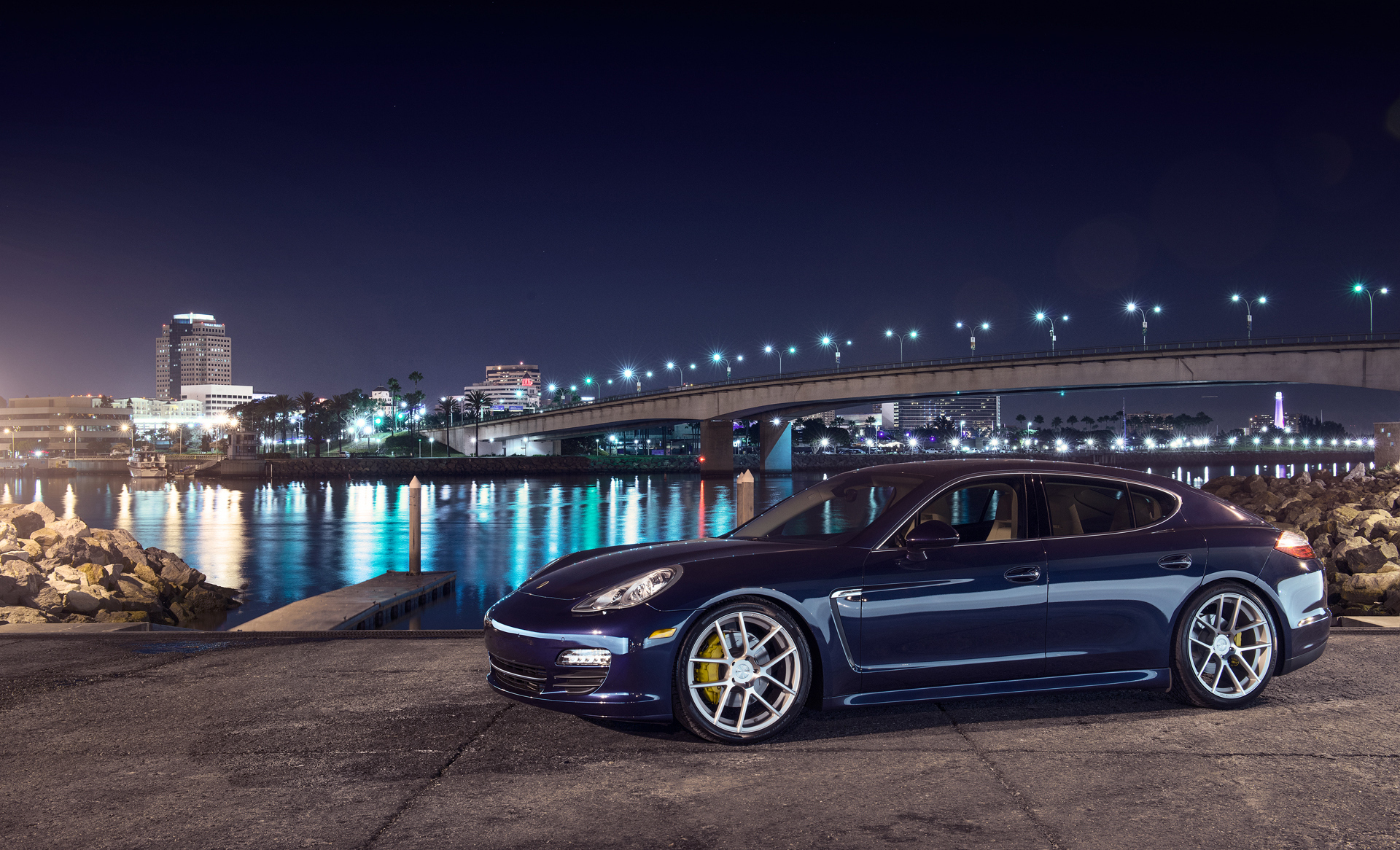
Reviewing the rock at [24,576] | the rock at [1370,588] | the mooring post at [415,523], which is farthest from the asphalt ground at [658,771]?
the rock at [1370,588]

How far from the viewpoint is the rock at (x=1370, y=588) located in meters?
13.4

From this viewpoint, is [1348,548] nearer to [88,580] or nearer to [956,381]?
[88,580]

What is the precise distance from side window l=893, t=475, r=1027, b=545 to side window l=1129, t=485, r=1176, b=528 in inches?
27.8

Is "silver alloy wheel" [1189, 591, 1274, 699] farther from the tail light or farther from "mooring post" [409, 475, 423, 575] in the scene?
"mooring post" [409, 475, 423, 575]

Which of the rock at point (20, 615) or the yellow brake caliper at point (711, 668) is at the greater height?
the yellow brake caliper at point (711, 668)

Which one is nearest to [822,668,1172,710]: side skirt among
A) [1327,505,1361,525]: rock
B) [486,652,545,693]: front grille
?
[486,652,545,693]: front grille

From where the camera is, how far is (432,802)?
12.1 ft

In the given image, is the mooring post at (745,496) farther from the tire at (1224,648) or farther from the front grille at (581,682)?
the front grille at (581,682)

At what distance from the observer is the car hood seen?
465cm

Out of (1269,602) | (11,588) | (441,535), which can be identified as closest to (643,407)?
(441,535)

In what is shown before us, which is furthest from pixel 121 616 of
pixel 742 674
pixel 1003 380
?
pixel 1003 380

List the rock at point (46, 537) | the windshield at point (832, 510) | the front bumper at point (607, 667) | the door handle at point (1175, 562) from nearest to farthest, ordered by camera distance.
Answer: the front bumper at point (607, 667) < the windshield at point (832, 510) < the door handle at point (1175, 562) < the rock at point (46, 537)

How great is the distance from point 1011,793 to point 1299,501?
78.3ft

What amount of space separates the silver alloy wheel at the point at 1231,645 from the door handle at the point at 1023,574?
1038 millimetres
